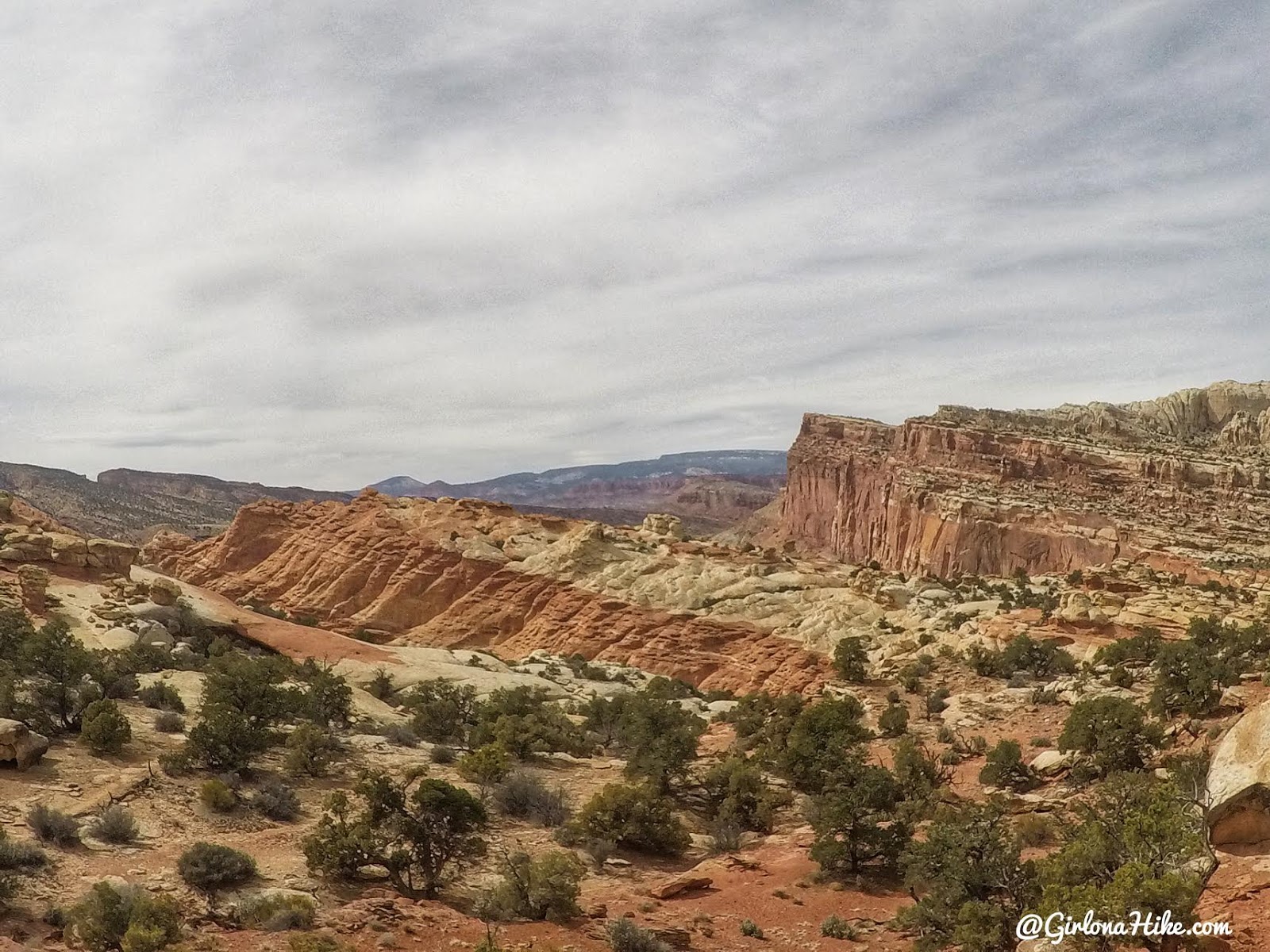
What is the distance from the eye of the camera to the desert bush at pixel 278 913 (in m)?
11.5

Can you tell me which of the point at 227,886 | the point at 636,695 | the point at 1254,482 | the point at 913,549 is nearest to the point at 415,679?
the point at 636,695

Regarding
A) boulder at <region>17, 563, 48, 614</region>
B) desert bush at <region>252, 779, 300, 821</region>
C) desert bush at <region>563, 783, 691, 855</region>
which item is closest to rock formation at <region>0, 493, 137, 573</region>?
boulder at <region>17, 563, 48, 614</region>

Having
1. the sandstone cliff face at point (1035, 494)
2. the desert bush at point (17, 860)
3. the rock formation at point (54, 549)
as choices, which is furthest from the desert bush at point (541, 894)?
the sandstone cliff face at point (1035, 494)

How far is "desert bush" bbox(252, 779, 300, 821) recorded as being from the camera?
16.1m

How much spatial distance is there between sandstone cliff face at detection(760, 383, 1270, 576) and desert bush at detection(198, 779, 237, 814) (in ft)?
189

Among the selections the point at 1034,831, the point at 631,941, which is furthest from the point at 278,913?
the point at 1034,831

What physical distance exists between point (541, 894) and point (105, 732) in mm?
11541

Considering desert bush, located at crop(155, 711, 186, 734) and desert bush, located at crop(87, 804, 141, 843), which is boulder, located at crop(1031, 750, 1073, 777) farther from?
desert bush, located at crop(155, 711, 186, 734)

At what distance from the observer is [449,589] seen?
182ft

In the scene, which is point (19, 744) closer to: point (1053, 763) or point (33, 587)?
point (33, 587)

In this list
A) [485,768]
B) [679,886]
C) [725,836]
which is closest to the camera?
[679,886]

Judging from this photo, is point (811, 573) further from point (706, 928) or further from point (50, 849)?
point (50, 849)

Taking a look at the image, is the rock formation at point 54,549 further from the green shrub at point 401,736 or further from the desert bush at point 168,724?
the green shrub at point 401,736

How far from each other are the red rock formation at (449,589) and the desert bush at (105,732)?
2664 cm
